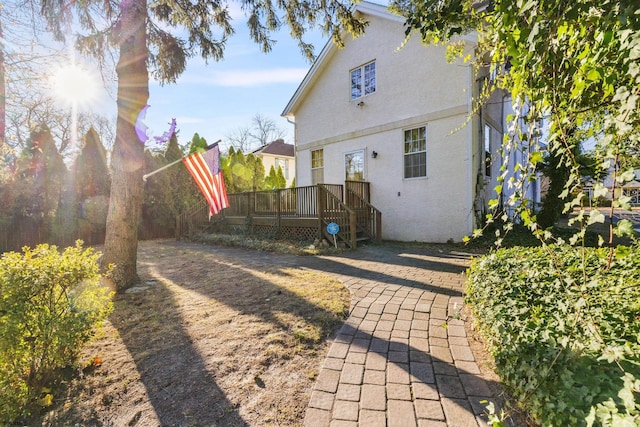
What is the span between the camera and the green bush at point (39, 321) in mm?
1974

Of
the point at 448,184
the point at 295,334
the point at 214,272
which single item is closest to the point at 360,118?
the point at 448,184

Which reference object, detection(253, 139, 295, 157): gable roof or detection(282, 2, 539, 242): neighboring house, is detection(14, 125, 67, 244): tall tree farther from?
detection(253, 139, 295, 157): gable roof

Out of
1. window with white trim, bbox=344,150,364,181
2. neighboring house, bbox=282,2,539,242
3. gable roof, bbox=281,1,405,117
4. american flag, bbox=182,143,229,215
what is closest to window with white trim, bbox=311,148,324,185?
neighboring house, bbox=282,2,539,242

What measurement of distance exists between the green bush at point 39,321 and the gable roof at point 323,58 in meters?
9.32

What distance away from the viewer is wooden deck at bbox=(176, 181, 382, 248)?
348 inches

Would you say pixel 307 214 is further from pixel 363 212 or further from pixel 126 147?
pixel 126 147

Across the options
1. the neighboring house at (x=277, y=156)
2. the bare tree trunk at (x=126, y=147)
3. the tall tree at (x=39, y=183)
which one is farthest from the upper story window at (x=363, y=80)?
the neighboring house at (x=277, y=156)

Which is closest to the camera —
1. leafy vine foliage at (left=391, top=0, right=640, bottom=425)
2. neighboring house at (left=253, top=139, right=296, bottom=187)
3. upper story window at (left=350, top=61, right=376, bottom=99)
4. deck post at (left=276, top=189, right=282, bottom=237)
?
leafy vine foliage at (left=391, top=0, right=640, bottom=425)

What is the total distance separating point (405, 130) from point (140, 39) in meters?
7.44

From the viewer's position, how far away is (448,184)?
8.46m

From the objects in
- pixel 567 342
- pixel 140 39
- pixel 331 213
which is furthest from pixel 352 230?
pixel 567 342

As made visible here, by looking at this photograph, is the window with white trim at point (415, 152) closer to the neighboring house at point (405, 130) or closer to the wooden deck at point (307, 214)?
the neighboring house at point (405, 130)

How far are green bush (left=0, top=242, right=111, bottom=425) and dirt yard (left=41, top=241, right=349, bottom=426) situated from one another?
203 mm

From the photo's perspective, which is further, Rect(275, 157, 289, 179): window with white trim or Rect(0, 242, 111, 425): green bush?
Rect(275, 157, 289, 179): window with white trim
